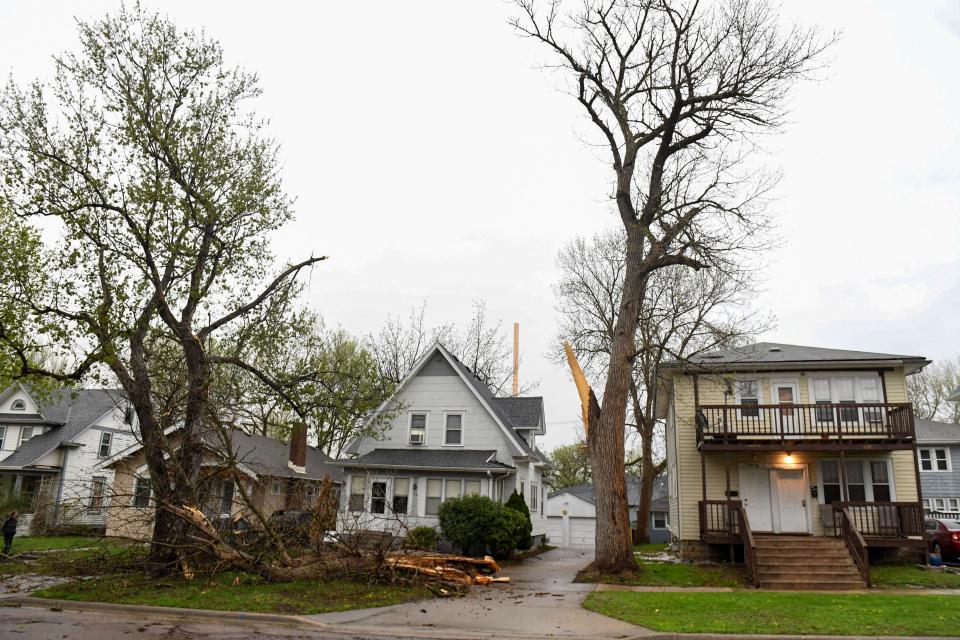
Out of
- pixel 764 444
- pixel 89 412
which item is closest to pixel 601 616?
pixel 764 444

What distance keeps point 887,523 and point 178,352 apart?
67.6 ft

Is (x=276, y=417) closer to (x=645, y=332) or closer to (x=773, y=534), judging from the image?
(x=645, y=332)

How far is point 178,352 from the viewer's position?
20.3m

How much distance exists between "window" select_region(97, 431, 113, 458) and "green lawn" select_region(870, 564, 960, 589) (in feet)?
111

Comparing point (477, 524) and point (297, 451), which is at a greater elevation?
point (297, 451)

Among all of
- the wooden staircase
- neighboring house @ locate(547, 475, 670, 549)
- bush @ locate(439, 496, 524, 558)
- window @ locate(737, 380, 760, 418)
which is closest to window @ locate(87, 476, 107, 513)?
bush @ locate(439, 496, 524, 558)

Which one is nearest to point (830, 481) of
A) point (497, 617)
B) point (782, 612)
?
point (782, 612)

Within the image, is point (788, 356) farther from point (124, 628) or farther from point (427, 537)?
point (124, 628)

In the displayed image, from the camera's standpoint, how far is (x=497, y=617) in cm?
1148

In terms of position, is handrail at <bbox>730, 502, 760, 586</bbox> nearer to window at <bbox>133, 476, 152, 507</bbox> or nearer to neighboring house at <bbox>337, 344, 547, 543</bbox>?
neighboring house at <bbox>337, 344, 547, 543</bbox>

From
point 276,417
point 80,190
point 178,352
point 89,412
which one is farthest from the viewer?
point 276,417

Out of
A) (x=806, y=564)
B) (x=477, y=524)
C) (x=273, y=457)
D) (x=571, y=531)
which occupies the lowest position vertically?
(x=571, y=531)

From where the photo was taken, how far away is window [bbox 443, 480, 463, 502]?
2500cm

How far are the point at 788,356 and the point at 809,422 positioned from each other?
2.60 metres
